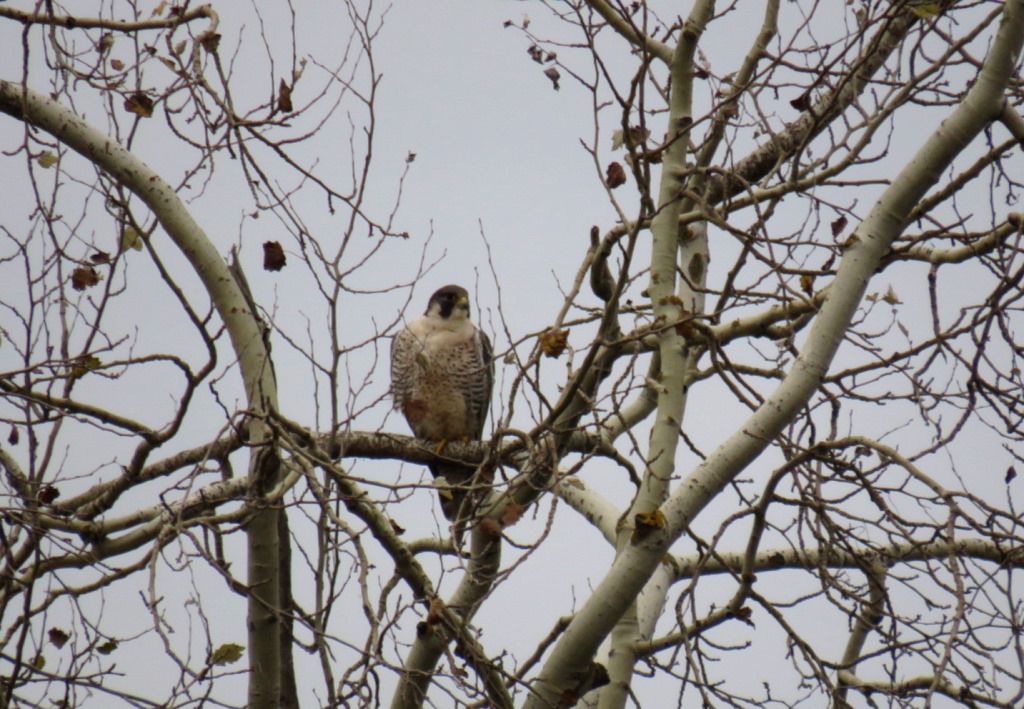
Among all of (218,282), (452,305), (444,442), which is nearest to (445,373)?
(452,305)

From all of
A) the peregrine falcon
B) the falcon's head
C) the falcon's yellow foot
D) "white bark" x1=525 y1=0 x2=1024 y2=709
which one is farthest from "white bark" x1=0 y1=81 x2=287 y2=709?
the falcon's head

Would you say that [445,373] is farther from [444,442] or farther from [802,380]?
[802,380]

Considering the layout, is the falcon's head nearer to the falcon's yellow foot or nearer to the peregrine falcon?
the peregrine falcon

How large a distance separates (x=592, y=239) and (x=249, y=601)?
156 cm

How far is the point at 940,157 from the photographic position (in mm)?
3174

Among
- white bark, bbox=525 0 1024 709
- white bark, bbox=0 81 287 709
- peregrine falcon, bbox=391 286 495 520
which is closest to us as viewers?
white bark, bbox=525 0 1024 709

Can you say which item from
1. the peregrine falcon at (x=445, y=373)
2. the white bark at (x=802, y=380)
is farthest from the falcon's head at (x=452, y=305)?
the white bark at (x=802, y=380)

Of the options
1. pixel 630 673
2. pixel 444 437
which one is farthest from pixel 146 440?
pixel 444 437

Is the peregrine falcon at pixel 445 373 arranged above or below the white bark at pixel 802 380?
above

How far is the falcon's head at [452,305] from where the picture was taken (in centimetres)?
722

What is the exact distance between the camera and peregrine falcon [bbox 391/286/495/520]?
275 inches

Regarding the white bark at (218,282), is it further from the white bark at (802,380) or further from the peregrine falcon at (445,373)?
the peregrine falcon at (445,373)

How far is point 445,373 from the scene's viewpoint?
700 cm

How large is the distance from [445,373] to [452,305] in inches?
18.9
